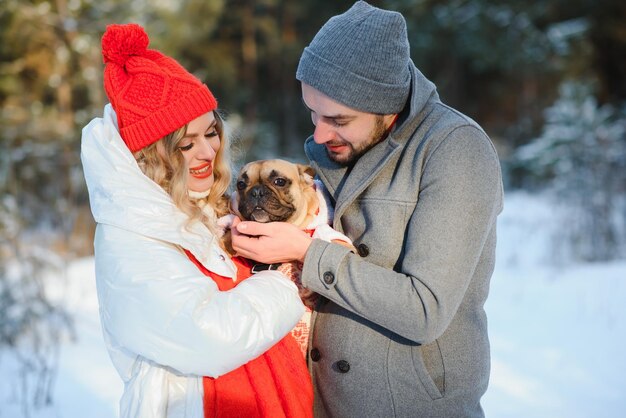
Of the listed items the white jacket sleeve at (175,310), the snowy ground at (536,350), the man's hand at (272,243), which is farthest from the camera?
the snowy ground at (536,350)

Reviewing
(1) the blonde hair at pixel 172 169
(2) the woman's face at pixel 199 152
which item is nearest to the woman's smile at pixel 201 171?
(2) the woman's face at pixel 199 152

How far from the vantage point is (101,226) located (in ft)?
7.09

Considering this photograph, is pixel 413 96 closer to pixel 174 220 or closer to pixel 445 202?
pixel 445 202

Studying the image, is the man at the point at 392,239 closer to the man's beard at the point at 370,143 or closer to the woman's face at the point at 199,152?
the man's beard at the point at 370,143

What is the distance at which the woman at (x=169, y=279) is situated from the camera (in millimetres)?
1992

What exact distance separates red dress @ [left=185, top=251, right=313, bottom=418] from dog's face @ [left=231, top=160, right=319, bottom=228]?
559 millimetres

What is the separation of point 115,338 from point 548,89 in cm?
2434

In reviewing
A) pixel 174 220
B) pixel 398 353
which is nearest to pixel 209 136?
pixel 174 220

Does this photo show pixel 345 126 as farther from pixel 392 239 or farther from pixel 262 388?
pixel 262 388

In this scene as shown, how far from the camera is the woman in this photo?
1992 mm

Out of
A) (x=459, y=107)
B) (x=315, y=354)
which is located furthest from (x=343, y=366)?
(x=459, y=107)

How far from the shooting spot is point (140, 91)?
7.84 ft

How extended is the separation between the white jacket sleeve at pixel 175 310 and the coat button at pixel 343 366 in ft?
1.07

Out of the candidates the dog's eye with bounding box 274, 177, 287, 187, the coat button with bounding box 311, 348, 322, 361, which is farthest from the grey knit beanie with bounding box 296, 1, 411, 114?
the coat button with bounding box 311, 348, 322, 361
